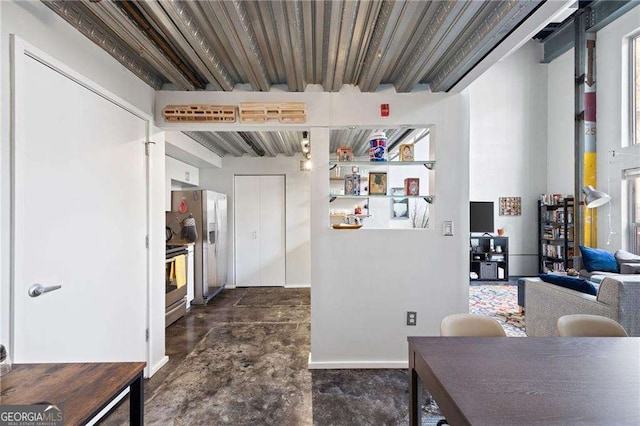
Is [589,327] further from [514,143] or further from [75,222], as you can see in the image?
[514,143]

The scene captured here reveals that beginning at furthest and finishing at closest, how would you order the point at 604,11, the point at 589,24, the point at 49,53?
the point at 589,24
the point at 604,11
the point at 49,53

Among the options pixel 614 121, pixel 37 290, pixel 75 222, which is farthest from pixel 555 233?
pixel 37 290

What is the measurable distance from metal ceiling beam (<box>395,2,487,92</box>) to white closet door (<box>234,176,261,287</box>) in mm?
3746

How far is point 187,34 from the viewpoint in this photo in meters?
1.70

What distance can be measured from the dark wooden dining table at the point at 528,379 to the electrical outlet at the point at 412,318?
113 centimetres

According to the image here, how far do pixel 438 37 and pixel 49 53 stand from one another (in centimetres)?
232

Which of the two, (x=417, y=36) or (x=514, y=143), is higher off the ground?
(x=514, y=143)

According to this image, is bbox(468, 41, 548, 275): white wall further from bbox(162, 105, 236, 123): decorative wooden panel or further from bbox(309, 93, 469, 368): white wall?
bbox(162, 105, 236, 123): decorative wooden panel

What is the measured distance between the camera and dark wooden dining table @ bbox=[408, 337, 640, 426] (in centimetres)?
89

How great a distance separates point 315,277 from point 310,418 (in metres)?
1.06

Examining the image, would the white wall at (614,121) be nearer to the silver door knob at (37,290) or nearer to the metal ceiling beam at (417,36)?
the metal ceiling beam at (417,36)

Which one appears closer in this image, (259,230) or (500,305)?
(500,305)

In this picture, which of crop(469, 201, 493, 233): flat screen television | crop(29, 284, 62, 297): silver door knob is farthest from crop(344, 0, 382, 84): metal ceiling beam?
crop(469, 201, 493, 233): flat screen television

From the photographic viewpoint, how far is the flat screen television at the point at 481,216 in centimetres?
638
